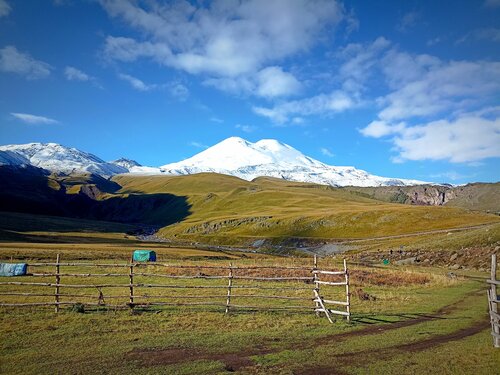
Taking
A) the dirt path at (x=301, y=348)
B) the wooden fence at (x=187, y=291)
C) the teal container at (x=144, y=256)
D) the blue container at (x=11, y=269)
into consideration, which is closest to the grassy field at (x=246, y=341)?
the dirt path at (x=301, y=348)

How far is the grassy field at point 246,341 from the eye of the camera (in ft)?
44.8

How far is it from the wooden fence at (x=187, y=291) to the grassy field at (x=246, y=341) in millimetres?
853

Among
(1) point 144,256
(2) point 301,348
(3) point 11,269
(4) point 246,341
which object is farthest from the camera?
(1) point 144,256

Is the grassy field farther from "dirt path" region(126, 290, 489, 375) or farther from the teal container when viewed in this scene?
the teal container

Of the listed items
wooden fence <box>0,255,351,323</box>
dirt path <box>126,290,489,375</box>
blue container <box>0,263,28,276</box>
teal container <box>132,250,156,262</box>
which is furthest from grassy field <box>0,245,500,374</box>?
teal container <box>132,250,156,262</box>

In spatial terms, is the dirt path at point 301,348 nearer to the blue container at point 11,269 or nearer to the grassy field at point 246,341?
the grassy field at point 246,341

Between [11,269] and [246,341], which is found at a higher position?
[11,269]

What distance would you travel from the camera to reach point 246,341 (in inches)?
659

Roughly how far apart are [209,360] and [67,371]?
4.90 metres

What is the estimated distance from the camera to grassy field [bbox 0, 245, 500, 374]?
13.6m

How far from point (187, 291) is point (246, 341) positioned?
1413 centimetres

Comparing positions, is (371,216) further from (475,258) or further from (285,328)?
(285,328)

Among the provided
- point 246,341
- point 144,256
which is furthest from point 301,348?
point 144,256

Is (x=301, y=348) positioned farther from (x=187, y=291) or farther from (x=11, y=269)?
(x=11, y=269)
